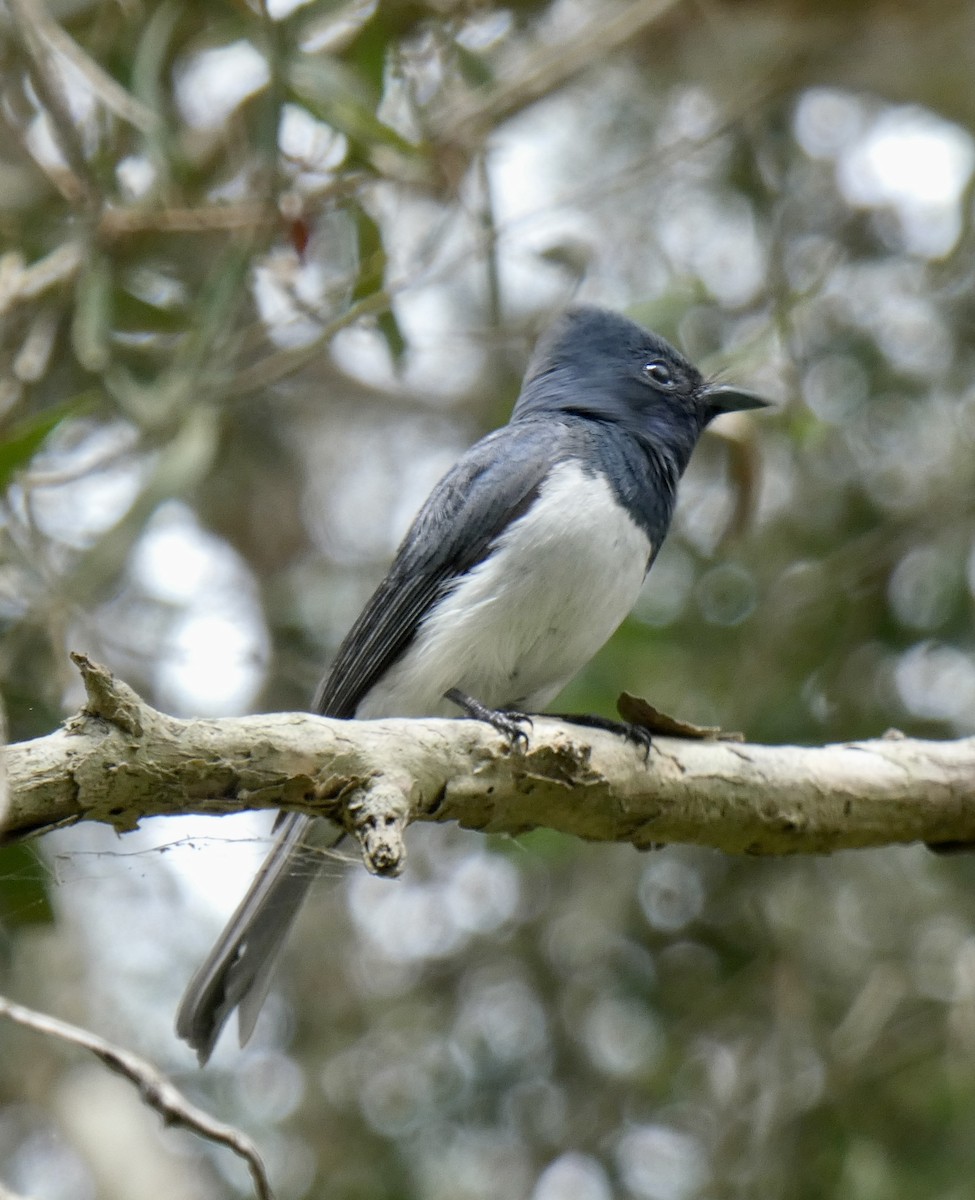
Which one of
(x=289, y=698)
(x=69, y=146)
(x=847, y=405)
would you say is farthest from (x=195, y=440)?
(x=847, y=405)

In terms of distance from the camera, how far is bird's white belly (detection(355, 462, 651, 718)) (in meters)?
3.39

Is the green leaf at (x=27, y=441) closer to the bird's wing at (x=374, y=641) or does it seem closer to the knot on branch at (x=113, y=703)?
the bird's wing at (x=374, y=641)

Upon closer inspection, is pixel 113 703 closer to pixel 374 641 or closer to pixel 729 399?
pixel 374 641

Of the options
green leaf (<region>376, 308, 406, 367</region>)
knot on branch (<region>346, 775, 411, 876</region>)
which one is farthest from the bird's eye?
knot on branch (<region>346, 775, 411, 876</region>)

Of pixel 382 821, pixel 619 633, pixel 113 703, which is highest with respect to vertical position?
pixel 113 703

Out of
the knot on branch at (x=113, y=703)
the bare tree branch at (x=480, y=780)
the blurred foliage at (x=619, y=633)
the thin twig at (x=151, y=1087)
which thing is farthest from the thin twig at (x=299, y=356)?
the thin twig at (x=151, y=1087)

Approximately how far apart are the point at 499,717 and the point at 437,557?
0.74m

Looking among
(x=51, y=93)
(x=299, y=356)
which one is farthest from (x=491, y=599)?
(x=51, y=93)

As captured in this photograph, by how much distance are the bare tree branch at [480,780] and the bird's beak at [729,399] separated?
3.67 feet

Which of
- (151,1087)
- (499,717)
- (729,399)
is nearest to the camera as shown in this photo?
(151,1087)

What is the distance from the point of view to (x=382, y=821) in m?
2.24

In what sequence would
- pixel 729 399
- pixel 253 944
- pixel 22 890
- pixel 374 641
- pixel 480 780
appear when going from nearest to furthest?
1. pixel 480 780
2. pixel 22 890
3. pixel 253 944
4. pixel 374 641
5. pixel 729 399

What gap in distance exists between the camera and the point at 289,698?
524 centimetres

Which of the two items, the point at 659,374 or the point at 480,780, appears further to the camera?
the point at 659,374
